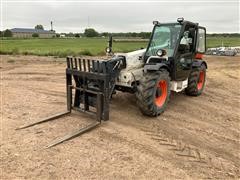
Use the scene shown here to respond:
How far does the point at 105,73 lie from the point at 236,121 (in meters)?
3.24

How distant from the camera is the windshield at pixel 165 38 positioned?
6727 mm

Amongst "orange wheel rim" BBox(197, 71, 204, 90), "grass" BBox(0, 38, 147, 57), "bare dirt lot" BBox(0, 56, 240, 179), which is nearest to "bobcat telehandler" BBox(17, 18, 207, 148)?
"bare dirt lot" BBox(0, 56, 240, 179)

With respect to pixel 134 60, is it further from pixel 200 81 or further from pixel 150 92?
pixel 200 81

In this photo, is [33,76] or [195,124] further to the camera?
[33,76]

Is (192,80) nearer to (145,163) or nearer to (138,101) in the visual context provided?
(138,101)

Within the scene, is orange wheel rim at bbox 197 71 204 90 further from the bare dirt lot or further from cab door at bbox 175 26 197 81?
cab door at bbox 175 26 197 81

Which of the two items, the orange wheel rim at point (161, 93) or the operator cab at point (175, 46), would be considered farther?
the operator cab at point (175, 46)

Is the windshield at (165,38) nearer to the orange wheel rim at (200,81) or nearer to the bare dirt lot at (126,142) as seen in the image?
the bare dirt lot at (126,142)

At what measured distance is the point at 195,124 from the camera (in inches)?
234

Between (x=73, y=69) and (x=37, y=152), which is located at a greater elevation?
(x=73, y=69)

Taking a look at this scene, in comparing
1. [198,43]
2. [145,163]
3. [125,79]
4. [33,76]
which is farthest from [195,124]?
[33,76]

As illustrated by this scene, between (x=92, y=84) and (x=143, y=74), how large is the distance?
3.79 feet

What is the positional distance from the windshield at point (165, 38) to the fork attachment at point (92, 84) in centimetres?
116

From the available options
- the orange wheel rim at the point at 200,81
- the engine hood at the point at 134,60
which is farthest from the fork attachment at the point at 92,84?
the orange wheel rim at the point at 200,81
